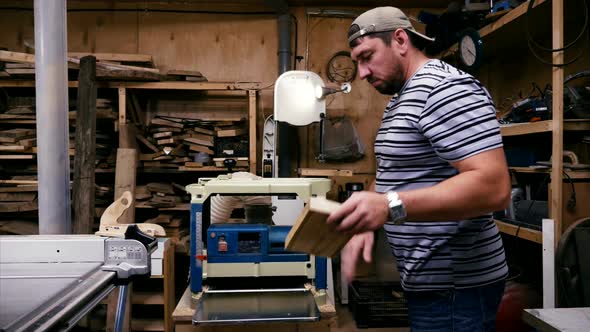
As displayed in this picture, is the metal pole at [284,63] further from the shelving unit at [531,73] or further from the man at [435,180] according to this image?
the man at [435,180]

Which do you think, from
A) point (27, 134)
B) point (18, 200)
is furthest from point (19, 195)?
point (27, 134)

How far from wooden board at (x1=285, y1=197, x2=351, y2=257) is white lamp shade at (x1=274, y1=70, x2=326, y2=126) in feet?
7.38

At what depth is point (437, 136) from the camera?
1098 mm

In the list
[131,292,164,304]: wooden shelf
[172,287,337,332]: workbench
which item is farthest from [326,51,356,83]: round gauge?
[172,287,337,332]: workbench

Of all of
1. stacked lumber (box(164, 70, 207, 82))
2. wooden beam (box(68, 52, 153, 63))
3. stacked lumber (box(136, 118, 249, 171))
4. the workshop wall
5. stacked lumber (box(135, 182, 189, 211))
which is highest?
the workshop wall

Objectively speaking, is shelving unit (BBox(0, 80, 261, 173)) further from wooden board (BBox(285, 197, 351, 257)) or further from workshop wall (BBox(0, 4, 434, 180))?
wooden board (BBox(285, 197, 351, 257))

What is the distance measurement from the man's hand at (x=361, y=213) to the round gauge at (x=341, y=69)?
3354 millimetres

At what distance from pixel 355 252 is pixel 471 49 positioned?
7.79ft

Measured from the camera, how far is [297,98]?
11.0 feet

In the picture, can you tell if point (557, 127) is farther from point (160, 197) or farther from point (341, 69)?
point (160, 197)

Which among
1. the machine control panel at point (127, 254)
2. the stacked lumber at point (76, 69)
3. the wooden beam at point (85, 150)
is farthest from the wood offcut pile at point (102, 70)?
the machine control panel at point (127, 254)

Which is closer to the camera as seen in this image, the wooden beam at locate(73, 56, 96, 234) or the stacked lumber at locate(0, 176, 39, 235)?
the wooden beam at locate(73, 56, 96, 234)

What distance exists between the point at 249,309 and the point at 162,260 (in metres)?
1.49

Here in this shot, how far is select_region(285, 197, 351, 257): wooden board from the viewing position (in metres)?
0.89
